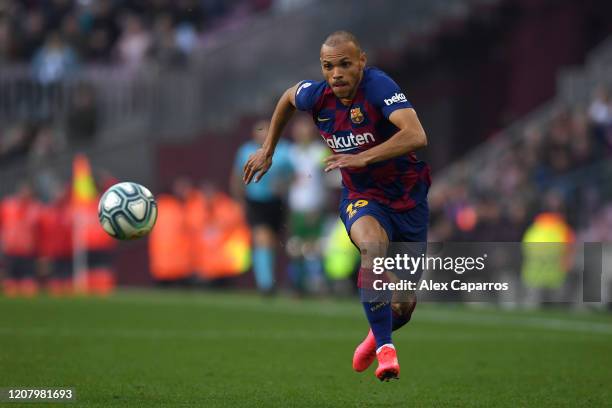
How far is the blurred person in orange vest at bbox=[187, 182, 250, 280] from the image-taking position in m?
21.5

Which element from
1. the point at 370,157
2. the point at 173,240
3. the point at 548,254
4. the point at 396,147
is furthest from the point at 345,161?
the point at 173,240

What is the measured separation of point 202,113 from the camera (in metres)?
23.3

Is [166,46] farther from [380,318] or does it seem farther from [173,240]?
[380,318]

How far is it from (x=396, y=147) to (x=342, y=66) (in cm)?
61

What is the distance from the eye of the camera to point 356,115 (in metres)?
7.60

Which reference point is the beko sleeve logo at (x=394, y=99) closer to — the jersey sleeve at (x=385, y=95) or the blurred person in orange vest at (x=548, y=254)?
the jersey sleeve at (x=385, y=95)

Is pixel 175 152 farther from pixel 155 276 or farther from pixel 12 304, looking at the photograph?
pixel 12 304

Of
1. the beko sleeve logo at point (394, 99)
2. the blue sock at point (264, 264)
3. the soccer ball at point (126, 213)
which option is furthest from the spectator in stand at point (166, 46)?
the beko sleeve logo at point (394, 99)

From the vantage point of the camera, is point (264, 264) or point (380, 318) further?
point (264, 264)

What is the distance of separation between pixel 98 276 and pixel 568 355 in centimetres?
1193

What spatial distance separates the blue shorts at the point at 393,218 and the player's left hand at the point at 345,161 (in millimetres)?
510

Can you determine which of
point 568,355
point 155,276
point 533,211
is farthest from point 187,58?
point 568,355

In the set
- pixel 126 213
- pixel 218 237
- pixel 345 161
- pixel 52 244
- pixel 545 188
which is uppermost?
pixel 545 188

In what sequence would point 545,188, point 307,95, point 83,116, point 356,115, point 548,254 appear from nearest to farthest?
point 356,115 < point 307,95 < point 548,254 < point 545,188 < point 83,116
